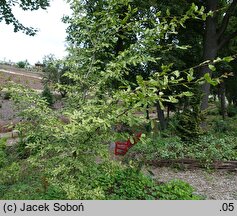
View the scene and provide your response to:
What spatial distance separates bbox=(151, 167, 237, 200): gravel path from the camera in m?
5.32

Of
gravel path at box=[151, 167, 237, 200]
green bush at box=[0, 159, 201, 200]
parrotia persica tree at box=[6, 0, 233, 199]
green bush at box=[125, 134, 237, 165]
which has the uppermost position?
parrotia persica tree at box=[6, 0, 233, 199]

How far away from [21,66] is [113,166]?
3264 centimetres

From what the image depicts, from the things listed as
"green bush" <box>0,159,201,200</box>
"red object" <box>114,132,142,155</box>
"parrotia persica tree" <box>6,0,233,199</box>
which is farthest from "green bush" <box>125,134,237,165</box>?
"parrotia persica tree" <box>6,0,233,199</box>

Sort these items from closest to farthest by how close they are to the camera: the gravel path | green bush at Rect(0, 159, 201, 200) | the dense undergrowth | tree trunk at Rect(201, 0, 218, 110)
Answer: green bush at Rect(0, 159, 201, 200), the gravel path, the dense undergrowth, tree trunk at Rect(201, 0, 218, 110)

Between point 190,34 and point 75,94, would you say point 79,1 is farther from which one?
point 190,34

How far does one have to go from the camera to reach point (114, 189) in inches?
176

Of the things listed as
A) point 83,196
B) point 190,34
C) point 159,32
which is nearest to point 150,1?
point 190,34

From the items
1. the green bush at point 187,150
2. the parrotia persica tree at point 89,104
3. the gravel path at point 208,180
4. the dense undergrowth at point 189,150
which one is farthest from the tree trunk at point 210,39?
the parrotia persica tree at point 89,104

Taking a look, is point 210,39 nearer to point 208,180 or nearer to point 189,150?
point 189,150

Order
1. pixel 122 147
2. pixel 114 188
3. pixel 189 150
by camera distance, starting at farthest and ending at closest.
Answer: pixel 122 147
pixel 189 150
pixel 114 188

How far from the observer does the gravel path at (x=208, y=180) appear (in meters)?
5.32

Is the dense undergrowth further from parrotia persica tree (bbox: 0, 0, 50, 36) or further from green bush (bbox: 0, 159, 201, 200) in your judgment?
parrotia persica tree (bbox: 0, 0, 50, 36)

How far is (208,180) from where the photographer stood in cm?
617

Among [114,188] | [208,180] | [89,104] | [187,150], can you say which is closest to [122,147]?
[187,150]
